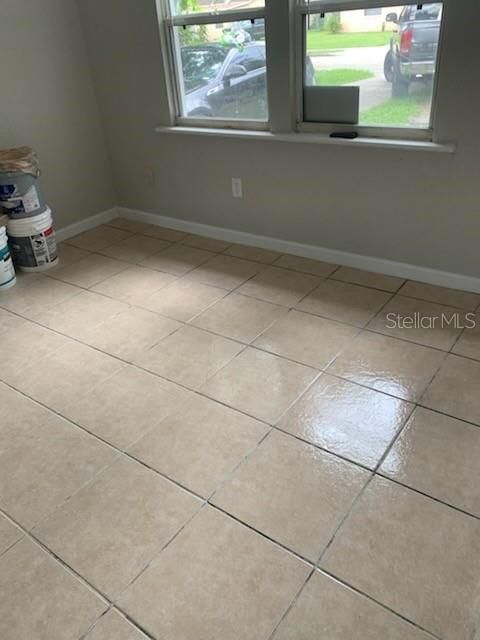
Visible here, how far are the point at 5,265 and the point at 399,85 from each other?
2302 millimetres

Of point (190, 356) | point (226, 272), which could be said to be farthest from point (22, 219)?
point (190, 356)

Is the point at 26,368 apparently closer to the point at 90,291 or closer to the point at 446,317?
the point at 90,291

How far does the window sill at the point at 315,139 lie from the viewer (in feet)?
7.77

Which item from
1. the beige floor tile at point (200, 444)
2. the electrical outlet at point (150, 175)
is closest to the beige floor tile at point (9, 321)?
Result: the beige floor tile at point (200, 444)

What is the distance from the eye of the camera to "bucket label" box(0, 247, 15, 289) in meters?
2.87

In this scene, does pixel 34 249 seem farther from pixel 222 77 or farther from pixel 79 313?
pixel 222 77

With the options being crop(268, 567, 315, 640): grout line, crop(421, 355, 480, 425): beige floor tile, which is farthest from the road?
crop(268, 567, 315, 640): grout line

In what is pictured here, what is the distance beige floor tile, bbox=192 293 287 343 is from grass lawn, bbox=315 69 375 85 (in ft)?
3.85

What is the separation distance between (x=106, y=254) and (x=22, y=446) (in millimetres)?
1756

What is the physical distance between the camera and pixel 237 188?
314 cm

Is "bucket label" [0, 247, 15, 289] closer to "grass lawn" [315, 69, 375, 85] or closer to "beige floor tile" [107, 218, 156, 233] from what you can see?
"beige floor tile" [107, 218, 156, 233]

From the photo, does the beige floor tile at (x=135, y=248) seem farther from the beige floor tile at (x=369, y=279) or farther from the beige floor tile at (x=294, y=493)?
the beige floor tile at (x=294, y=493)

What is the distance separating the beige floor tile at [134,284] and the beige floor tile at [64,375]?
511 mm

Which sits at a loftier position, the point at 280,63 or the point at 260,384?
the point at 280,63
